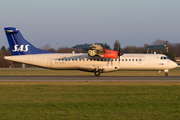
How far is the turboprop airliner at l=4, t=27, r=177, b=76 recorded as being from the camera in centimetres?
2895

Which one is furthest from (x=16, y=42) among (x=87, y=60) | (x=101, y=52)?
(x=101, y=52)

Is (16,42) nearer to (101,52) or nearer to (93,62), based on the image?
(93,62)

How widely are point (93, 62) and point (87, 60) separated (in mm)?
864

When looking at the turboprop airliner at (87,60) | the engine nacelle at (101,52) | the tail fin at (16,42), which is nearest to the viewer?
the engine nacelle at (101,52)

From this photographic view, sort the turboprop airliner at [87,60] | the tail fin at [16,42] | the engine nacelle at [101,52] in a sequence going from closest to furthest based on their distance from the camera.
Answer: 1. the engine nacelle at [101,52]
2. the turboprop airliner at [87,60]
3. the tail fin at [16,42]

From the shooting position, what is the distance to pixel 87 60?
29.2m

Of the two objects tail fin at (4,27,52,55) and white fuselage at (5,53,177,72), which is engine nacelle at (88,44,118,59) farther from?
tail fin at (4,27,52,55)

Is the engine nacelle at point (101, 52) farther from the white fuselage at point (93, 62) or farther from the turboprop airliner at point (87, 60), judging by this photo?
the white fuselage at point (93, 62)

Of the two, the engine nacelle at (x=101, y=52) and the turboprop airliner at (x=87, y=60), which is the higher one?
the engine nacelle at (x=101, y=52)

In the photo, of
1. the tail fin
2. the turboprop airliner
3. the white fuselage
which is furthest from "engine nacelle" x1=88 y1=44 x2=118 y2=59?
the tail fin

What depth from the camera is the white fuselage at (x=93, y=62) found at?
29.0m

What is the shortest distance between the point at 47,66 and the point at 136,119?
74.0 ft

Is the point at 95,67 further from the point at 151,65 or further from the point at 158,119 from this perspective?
the point at 158,119

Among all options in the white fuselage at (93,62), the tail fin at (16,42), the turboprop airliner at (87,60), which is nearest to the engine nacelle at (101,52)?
the turboprop airliner at (87,60)
